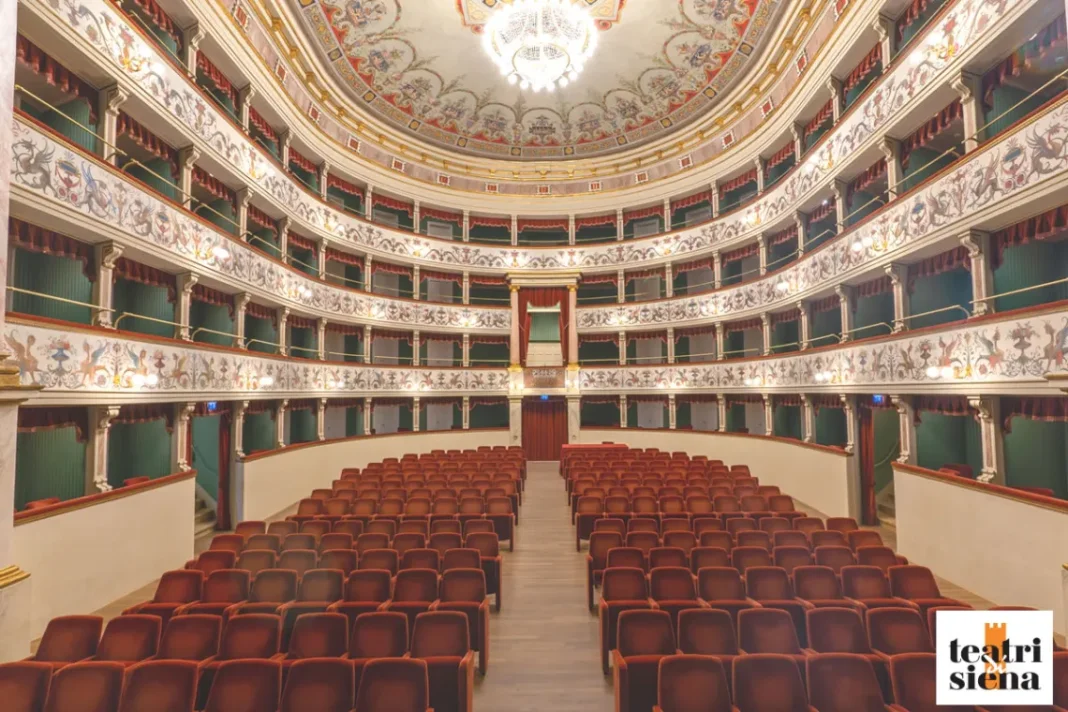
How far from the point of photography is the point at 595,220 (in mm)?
22844

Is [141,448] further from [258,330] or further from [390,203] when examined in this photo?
[390,203]

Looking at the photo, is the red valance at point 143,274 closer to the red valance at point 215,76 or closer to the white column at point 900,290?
the red valance at point 215,76

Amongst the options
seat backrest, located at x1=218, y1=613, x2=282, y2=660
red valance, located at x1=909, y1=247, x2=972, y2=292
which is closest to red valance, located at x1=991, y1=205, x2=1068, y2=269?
red valance, located at x1=909, y1=247, x2=972, y2=292

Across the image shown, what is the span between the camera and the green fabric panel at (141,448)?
10.9 meters

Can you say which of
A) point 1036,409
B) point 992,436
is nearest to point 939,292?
point 992,436

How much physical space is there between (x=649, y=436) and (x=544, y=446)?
158 inches

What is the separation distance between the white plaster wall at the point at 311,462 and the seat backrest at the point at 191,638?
17.6 ft

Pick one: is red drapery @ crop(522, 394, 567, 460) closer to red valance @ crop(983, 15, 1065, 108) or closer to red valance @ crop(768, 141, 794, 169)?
red valance @ crop(768, 141, 794, 169)

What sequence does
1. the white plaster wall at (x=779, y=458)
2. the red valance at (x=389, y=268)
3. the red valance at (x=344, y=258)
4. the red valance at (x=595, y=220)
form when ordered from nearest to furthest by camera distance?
the white plaster wall at (x=779, y=458) < the red valance at (x=344, y=258) < the red valance at (x=389, y=268) < the red valance at (x=595, y=220)

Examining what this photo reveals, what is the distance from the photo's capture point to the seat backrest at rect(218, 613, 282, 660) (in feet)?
15.7

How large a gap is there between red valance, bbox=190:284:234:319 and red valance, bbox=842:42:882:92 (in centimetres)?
1413

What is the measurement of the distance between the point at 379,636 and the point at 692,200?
19.0 m

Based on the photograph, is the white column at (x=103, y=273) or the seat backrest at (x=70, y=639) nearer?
the seat backrest at (x=70, y=639)

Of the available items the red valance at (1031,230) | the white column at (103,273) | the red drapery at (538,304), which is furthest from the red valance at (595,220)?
the white column at (103,273)
